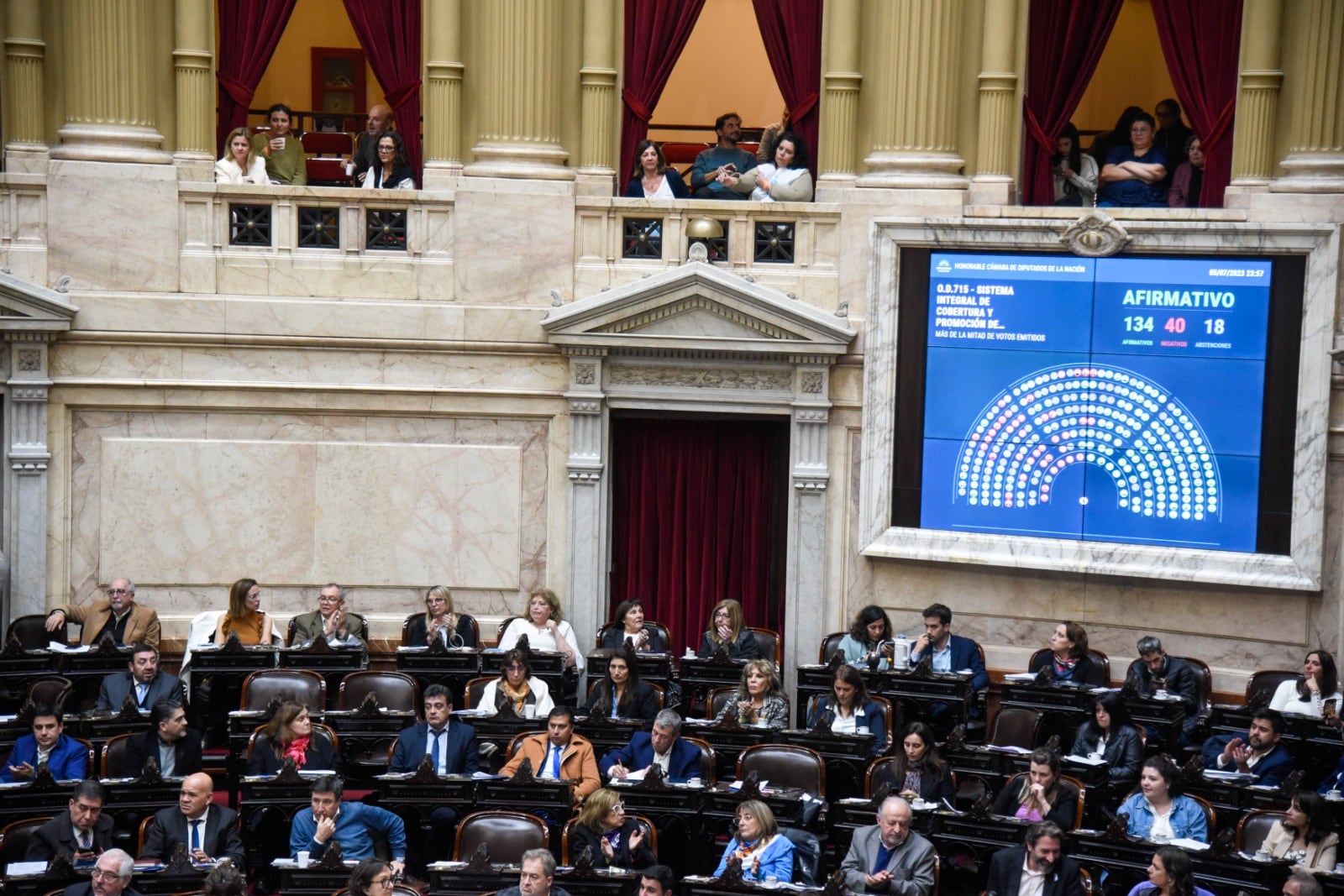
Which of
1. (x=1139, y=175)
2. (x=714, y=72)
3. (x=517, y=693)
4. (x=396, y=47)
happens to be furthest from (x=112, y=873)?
(x=714, y=72)

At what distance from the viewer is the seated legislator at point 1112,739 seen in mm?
11188

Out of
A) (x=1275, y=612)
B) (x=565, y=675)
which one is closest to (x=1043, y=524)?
(x=1275, y=612)

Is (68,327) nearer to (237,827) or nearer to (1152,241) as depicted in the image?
(237,827)

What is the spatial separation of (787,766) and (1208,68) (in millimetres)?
6295

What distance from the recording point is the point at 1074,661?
41.1 ft

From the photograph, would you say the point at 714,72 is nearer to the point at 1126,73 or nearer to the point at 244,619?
the point at 1126,73

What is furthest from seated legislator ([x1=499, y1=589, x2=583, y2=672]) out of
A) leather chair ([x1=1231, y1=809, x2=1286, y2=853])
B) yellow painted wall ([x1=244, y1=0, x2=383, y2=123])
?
yellow painted wall ([x1=244, y1=0, x2=383, y2=123])

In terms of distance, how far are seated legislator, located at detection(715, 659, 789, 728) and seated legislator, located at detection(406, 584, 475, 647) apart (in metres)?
2.30

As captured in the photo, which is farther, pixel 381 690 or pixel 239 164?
pixel 239 164

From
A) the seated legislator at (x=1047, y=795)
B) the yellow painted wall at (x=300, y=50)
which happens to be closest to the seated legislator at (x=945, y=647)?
the seated legislator at (x=1047, y=795)

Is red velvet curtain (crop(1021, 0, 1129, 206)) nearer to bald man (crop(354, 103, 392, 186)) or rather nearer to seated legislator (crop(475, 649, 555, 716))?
bald man (crop(354, 103, 392, 186))

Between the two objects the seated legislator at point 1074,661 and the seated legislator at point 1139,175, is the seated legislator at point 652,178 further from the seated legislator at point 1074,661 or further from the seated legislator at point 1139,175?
the seated legislator at point 1074,661

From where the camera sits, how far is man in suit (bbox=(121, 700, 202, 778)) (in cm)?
1114

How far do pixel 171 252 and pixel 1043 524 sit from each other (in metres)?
6.80
